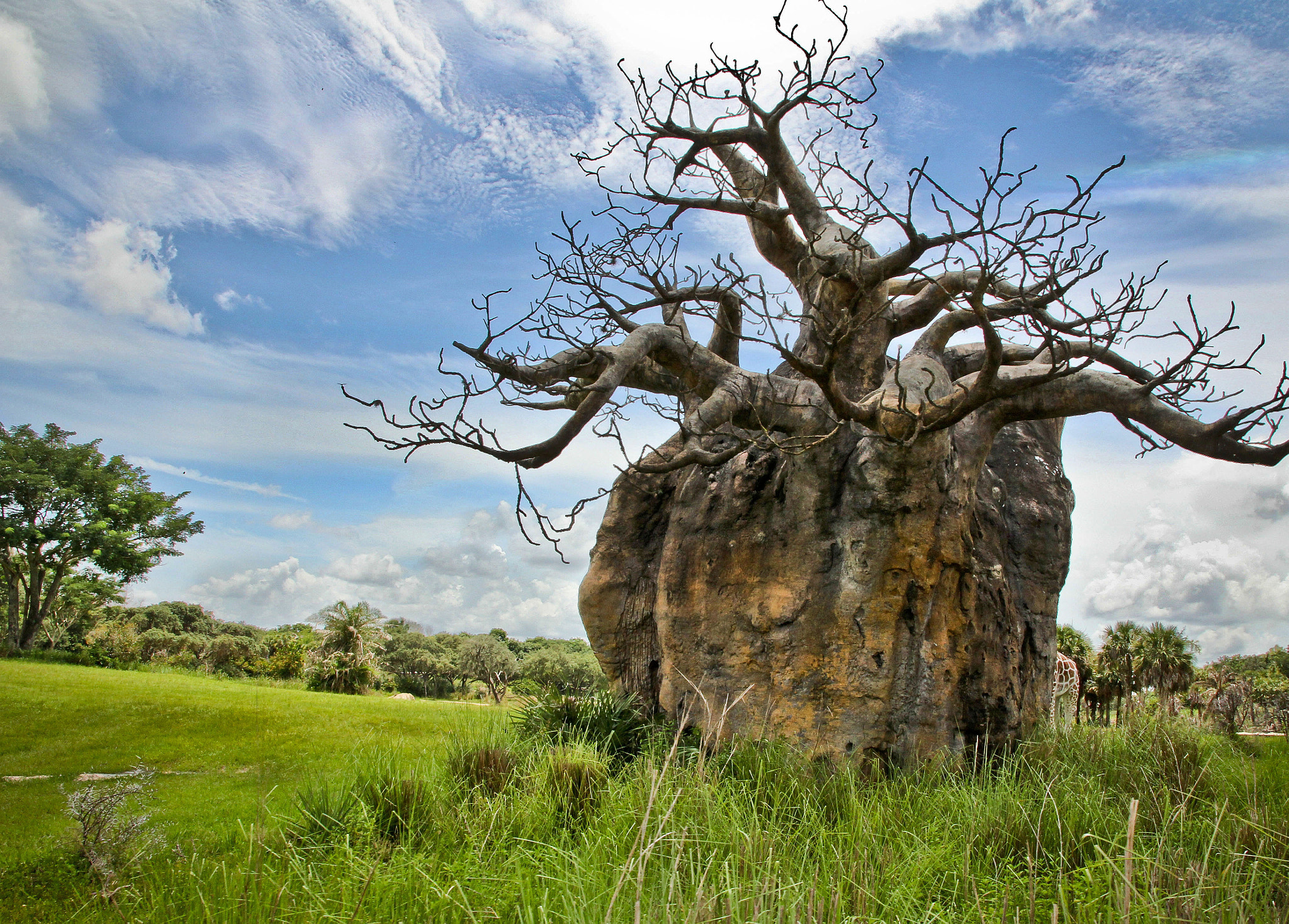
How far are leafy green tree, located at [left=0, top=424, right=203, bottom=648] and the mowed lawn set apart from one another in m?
10.5

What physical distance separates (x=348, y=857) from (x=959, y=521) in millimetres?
5503

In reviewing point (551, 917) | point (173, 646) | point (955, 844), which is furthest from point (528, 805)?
point (173, 646)

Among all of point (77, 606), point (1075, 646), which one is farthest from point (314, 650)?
point (1075, 646)

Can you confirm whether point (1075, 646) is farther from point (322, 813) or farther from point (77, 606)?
point (77, 606)

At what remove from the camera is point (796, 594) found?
684 cm

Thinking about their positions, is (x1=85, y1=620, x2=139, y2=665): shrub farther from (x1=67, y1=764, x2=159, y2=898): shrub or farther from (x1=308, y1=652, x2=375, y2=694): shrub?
(x1=67, y1=764, x2=159, y2=898): shrub

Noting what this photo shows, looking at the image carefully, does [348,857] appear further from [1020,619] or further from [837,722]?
[1020,619]

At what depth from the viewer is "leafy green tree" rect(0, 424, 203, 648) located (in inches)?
963

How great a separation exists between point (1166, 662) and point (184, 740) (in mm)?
29814

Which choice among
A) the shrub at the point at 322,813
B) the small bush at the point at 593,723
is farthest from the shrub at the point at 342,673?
the shrub at the point at 322,813

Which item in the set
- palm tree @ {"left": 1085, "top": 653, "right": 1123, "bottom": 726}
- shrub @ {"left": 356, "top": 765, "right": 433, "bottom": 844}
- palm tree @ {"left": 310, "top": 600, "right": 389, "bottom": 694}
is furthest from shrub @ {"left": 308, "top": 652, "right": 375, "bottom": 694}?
palm tree @ {"left": 1085, "top": 653, "right": 1123, "bottom": 726}

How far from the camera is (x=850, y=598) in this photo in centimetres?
657

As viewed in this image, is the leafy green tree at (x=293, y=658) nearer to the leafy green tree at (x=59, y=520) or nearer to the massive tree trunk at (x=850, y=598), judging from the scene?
the leafy green tree at (x=59, y=520)

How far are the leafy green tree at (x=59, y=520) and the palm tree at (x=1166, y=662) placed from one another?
36.1 metres
